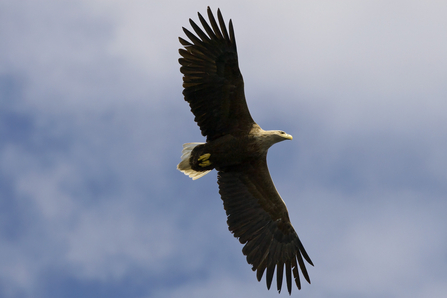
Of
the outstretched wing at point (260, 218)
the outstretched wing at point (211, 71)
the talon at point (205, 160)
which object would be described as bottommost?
the outstretched wing at point (260, 218)

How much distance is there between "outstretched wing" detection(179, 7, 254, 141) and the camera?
10570 mm

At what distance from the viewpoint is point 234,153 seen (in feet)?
36.5

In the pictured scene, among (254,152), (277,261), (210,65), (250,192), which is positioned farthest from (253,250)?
(210,65)

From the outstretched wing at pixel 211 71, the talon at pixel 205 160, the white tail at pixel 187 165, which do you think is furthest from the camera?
the white tail at pixel 187 165

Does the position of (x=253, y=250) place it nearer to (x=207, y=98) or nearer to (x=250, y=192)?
(x=250, y=192)

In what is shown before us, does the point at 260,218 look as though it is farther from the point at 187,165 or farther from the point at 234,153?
the point at 187,165

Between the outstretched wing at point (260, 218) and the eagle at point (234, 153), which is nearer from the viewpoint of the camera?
the eagle at point (234, 153)

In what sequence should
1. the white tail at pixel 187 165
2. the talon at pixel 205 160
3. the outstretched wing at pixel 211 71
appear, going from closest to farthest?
the outstretched wing at pixel 211 71 → the talon at pixel 205 160 → the white tail at pixel 187 165

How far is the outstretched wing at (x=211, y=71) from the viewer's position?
34.7ft

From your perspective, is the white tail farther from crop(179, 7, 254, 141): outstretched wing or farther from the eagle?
crop(179, 7, 254, 141): outstretched wing

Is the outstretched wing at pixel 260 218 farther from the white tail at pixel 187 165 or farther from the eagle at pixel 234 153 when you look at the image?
the white tail at pixel 187 165

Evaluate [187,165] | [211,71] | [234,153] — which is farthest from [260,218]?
[211,71]

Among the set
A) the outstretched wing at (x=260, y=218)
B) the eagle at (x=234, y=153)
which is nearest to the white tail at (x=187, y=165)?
the eagle at (x=234, y=153)

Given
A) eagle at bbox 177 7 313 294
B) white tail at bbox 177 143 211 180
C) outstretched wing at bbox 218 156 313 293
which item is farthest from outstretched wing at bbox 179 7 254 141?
outstretched wing at bbox 218 156 313 293
